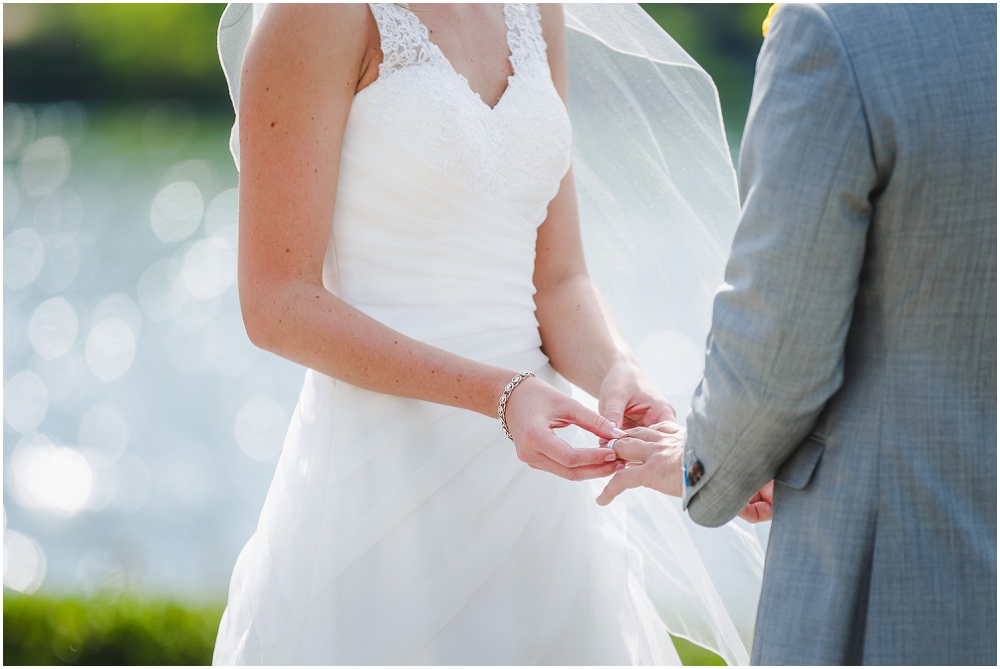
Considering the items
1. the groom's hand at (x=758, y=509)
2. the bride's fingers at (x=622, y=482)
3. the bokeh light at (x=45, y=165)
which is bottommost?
the groom's hand at (x=758, y=509)

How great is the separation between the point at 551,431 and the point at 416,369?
0.26 m

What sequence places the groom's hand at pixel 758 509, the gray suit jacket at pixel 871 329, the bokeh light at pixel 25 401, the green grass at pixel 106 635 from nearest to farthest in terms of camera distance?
1. the gray suit jacket at pixel 871 329
2. the groom's hand at pixel 758 509
3. the green grass at pixel 106 635
4. the bokeh light at pixel 25 401

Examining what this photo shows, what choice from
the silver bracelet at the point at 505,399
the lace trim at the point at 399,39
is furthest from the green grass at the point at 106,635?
the lace trim at the point at 399,39

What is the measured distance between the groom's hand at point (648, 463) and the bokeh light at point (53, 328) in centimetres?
637

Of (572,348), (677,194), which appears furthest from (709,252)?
(572,348)

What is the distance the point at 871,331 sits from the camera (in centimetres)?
115

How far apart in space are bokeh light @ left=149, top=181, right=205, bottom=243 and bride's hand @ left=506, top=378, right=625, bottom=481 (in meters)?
7.48

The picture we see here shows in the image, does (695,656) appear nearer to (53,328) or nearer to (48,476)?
(48,476)

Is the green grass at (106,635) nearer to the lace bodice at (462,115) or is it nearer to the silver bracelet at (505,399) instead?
the silver bracelet at (505,399)

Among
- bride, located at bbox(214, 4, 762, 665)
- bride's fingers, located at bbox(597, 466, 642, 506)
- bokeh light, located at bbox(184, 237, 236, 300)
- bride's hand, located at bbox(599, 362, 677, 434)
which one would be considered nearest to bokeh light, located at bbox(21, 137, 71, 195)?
bokeh light, located at bbox(184, 237, 236, 300)

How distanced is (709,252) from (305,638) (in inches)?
46.3

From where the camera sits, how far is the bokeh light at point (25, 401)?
621cm

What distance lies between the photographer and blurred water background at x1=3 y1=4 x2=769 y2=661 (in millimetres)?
5059

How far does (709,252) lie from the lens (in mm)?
2129
